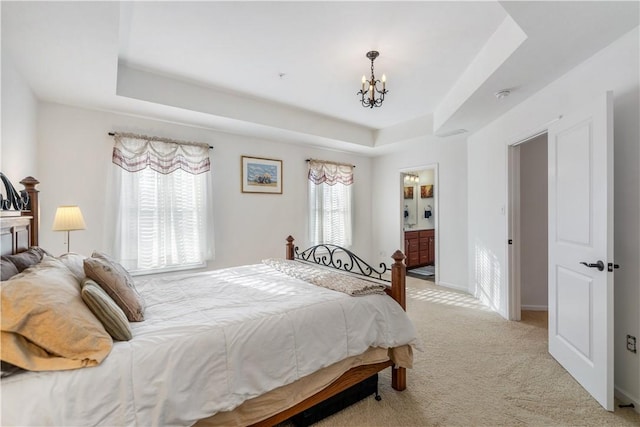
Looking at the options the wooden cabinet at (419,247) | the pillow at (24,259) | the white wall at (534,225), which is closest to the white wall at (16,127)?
the pillow at (24,259)

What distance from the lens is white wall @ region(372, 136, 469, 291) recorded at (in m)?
4.51

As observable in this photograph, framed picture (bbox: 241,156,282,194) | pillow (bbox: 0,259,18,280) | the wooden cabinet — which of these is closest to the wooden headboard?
pillow (bbox: 0,259,18,280)

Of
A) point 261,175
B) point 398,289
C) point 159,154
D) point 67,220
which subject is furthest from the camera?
point 261,175

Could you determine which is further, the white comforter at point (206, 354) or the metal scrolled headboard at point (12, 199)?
the metal scrolled headboard at point (12, 199)

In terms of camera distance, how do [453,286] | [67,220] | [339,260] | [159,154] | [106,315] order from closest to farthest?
[106,315] → [67,220] → [339,260] → [159,154] → [453,286]

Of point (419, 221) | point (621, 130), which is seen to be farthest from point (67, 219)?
point (419, 221)

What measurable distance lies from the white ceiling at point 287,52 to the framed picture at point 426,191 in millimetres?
3151

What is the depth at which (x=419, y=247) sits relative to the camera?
20.1 feet

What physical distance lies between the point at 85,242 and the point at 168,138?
59.4 inches

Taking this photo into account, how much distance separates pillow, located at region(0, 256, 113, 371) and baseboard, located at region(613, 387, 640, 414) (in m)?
2.97

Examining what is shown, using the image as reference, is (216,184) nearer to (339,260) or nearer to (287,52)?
(287,52)

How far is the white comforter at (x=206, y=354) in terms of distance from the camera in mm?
1005

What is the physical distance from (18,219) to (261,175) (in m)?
2.88

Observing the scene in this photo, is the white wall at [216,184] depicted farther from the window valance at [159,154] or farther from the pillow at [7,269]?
the pillow at [7,269]
